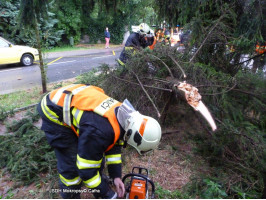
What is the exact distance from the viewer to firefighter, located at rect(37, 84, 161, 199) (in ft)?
5.59

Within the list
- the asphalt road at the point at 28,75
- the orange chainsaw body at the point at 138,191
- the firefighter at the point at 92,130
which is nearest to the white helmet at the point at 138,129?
the firefighter at the point at 92,130

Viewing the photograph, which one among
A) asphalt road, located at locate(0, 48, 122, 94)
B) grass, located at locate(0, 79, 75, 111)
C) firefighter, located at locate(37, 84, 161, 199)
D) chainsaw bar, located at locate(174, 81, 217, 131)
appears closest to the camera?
firefighter, located at locate(37, 84, 161, 199)

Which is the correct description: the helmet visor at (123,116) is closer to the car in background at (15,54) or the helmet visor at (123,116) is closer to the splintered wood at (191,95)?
the splintered wood at (191,95)

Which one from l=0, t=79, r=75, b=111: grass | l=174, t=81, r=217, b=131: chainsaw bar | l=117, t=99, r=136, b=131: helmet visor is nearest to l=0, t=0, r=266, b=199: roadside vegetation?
l=174, t=81, r=217, b=131: chainsaw bar

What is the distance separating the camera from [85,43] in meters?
21.6

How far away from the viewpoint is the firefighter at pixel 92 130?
1.70 metres

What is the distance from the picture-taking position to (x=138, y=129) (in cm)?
170

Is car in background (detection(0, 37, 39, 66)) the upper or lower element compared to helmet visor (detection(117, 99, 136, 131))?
lower

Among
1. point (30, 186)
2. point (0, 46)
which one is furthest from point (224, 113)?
point (0, 46)

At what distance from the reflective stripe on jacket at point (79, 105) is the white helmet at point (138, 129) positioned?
72 mm

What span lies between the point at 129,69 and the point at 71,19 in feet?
56.1

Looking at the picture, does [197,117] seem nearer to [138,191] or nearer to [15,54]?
[138,191]

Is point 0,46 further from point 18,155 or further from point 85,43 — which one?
point 85,43

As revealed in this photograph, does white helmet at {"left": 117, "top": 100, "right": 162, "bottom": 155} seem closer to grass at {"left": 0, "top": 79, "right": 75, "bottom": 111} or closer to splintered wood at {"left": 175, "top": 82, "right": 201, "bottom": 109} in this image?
splintered wood at {"left": 175, "top": 82, "right": 201, "bottom": 109}
